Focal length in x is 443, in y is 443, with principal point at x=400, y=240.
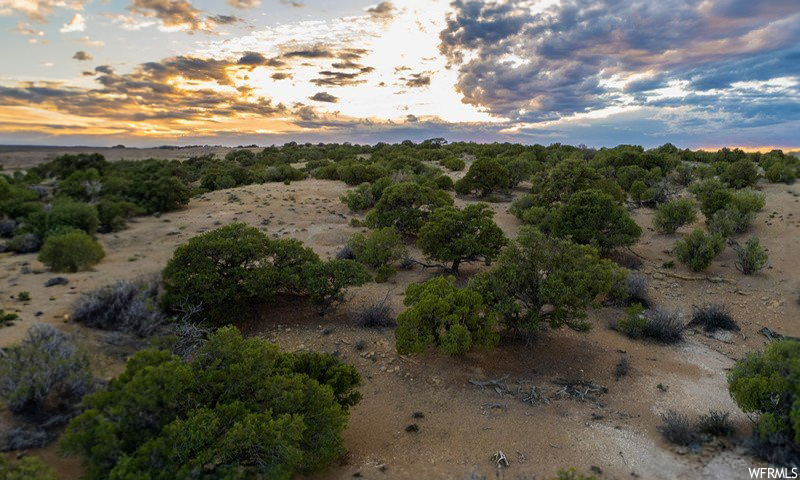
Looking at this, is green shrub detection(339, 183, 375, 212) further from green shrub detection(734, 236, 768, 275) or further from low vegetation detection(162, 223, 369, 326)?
green shrub detection(734, 236, 768, 275)

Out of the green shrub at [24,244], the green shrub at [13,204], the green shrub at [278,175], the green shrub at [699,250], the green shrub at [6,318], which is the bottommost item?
the green shrub at [6,318]

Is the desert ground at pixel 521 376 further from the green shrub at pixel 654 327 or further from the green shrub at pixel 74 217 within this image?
the green shrub at pixel 74 217

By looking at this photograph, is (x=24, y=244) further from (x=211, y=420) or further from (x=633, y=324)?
(x=633, y=324)

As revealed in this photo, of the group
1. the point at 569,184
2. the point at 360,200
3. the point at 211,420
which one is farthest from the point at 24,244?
the point at 569,184

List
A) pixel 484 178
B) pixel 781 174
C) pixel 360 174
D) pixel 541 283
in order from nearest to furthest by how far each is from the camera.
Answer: pixel 541 283 → pixel 781 174 → pixel 484 178 → pixel 360 174

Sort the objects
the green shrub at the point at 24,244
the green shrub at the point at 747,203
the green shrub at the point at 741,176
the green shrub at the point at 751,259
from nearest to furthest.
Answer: the green shrub at the point at 751,259 → the green shrub at the point at 24,244 → the green shrub at the point at 747,203 → the green shrub at the point at 741,176
